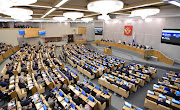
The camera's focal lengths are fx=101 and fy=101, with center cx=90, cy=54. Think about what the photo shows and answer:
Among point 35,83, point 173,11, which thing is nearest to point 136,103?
point 35,83

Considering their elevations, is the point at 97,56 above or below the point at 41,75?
above

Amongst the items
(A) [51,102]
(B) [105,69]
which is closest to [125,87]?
(B) [105,69]

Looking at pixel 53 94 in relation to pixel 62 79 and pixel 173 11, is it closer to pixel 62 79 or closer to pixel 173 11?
pixel 62 79

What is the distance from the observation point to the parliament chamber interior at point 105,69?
573 cm

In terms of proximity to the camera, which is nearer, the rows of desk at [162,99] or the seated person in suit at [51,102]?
the rows of desk at [162,99]

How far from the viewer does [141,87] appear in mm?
8125

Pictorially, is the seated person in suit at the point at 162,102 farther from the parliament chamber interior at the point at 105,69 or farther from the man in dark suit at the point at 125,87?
the man in dark suit at the point at 125,87

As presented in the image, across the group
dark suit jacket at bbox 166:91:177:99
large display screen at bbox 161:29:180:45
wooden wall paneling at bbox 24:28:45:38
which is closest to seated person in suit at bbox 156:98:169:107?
dark suit jacket at bbox 166:91:177:99

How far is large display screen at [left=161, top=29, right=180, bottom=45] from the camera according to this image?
11.2 meters

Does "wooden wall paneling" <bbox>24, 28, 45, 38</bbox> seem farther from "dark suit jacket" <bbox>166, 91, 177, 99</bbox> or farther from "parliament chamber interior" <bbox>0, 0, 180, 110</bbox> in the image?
"dark suit jacket" <bbox>166, 91, 177, 99</bbox>

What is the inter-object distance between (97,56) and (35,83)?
8.60 meters

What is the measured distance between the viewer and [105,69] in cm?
1009

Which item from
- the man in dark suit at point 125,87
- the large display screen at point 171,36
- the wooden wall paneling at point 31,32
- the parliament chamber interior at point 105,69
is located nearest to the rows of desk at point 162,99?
the parliament chamber interior at point 105,69

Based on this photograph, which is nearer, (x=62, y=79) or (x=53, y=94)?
(x=53, y=94)
